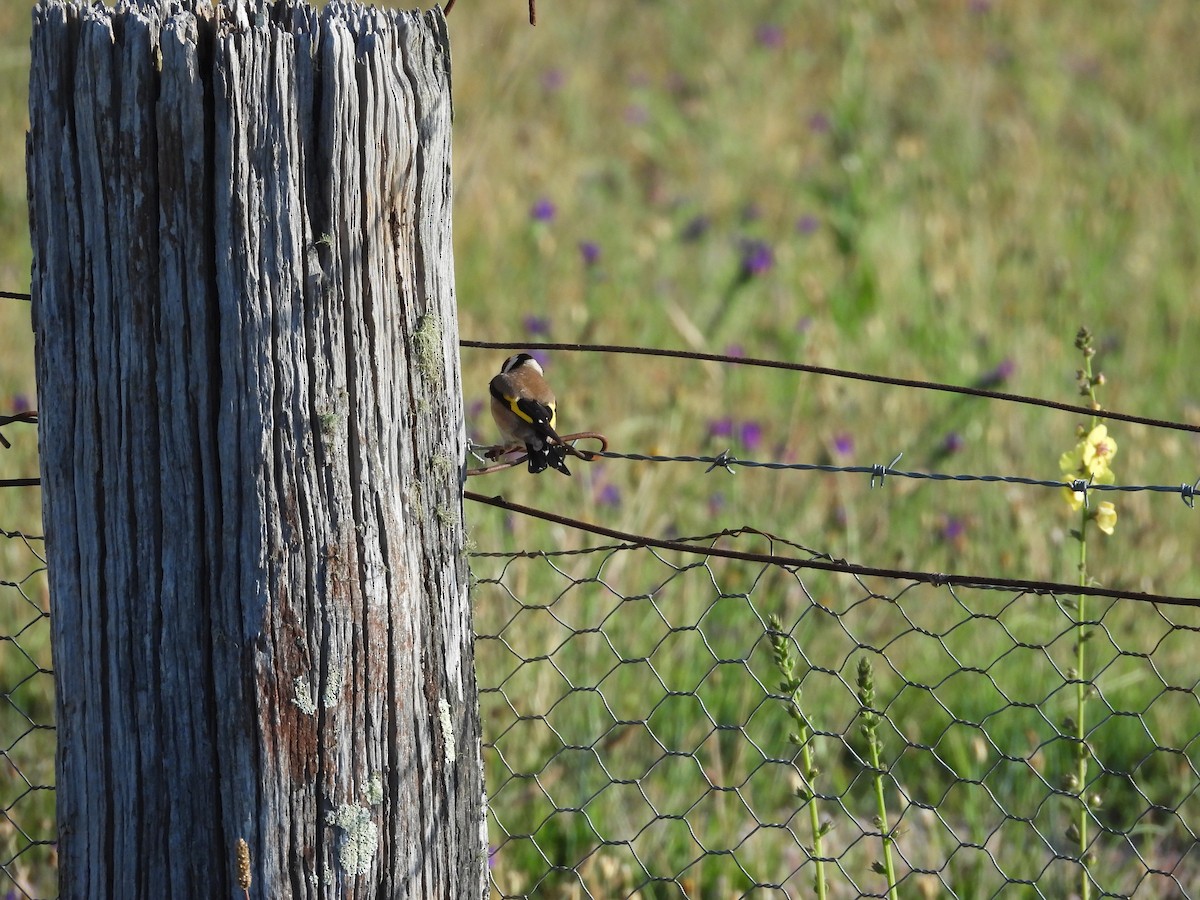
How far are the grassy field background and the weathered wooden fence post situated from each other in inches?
10.8

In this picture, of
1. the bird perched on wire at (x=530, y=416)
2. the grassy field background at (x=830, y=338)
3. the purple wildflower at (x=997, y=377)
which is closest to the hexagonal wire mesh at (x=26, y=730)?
the grassy field background at (x=830, y=338)

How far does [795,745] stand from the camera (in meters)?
2.84

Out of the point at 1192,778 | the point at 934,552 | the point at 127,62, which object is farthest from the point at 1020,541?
the point at 127,62

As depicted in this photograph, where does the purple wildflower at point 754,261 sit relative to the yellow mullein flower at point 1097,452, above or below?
above

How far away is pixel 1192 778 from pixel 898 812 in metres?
0.69

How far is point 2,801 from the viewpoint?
309 cm

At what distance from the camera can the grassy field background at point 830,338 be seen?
3307 millimetres

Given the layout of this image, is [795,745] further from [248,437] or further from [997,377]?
[997,377]

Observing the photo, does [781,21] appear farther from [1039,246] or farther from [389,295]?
[389,295]

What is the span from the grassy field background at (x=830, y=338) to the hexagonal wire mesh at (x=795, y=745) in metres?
0.01

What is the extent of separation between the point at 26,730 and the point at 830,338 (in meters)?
3.38

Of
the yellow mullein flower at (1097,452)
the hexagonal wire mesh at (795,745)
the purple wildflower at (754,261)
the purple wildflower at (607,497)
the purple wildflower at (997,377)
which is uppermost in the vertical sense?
the purple wildflower at (754,261)

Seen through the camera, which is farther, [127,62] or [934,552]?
[934,552]

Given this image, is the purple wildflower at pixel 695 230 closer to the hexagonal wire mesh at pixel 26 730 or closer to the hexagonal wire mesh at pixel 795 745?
the hexagonal wire mesh at pixel 795 745
